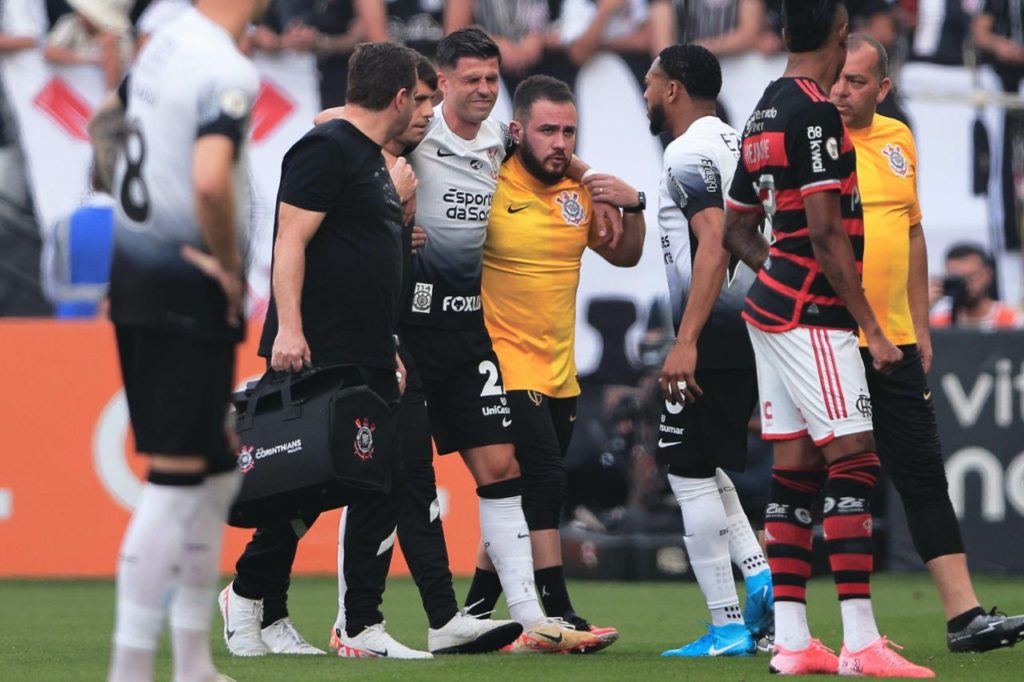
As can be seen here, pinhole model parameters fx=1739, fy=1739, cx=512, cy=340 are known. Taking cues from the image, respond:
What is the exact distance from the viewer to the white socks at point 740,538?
6953 millimetres

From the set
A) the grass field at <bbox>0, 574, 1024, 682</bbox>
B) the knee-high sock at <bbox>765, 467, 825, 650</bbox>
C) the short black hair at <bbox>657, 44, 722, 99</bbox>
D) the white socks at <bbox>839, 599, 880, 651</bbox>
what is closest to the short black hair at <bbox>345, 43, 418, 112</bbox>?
the short black hair at <bbox>657, 44, 722, 99</bbox>

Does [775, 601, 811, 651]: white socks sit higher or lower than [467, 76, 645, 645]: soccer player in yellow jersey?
lower

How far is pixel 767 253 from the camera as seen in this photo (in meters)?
6.13

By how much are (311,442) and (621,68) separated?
799cm

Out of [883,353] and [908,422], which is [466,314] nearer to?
[908,422]

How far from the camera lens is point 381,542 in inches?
252

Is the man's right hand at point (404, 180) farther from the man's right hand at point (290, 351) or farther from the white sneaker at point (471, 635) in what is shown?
the white sneaker at point (471, 635)

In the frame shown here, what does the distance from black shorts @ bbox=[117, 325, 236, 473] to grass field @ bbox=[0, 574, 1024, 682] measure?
143cm

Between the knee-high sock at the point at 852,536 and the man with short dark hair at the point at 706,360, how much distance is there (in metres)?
1.06

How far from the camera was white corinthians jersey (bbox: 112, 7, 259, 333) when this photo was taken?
4.41 metres

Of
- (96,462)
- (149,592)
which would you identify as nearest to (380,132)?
(149,592)

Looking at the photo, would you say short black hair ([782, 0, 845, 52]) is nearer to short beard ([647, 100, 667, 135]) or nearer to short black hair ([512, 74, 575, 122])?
short beard ([647, 100, 667, 135])

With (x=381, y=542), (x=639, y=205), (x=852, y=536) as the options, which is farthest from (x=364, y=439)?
→ (x=639, y=205)

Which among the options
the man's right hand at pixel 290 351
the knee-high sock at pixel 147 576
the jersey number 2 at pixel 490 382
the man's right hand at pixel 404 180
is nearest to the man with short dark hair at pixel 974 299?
the jersey number 2 at pixel 490 382
